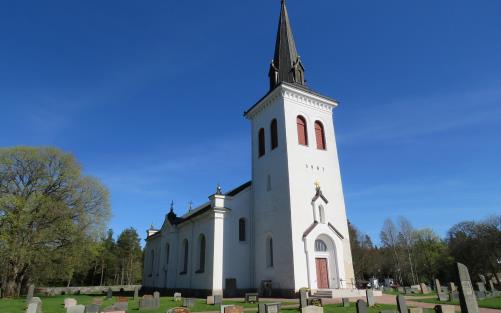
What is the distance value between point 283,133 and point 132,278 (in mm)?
59762

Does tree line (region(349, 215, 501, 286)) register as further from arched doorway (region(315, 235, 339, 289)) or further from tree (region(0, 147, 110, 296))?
tree (region(0, 147, 110, 296))

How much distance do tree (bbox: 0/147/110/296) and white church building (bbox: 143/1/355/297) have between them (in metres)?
9.91

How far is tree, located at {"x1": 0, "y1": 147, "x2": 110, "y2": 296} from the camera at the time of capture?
26656mm

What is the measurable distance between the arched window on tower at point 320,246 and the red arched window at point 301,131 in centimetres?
768

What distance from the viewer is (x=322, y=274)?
73.6ft

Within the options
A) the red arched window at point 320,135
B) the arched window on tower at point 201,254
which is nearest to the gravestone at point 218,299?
the arched window on tower at point 201,254

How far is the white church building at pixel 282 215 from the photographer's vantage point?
22.5 m

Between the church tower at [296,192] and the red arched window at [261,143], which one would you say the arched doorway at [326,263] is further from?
the red arched window at [261,143]

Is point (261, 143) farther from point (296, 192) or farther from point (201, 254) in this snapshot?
point (201, 254)

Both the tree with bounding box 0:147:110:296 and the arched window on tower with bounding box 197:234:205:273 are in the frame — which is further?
the arched window on tower with bounding box 197:234:205:273

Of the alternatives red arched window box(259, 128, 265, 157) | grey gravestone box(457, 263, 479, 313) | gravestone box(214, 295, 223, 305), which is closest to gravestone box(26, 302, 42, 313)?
gravestone box(214, 295, 223, 305)

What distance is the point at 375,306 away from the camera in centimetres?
1592

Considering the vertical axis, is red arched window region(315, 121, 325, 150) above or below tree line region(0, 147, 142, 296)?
above

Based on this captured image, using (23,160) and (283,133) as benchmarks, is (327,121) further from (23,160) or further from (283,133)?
(23,160)
